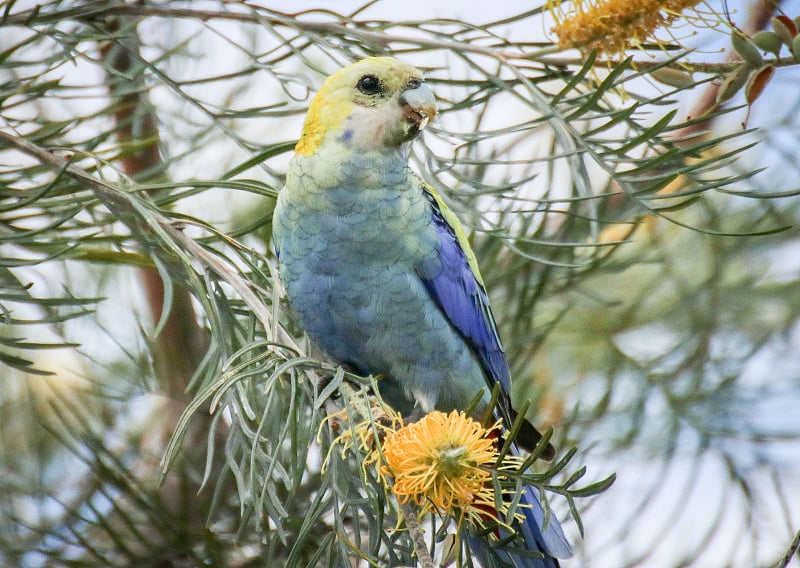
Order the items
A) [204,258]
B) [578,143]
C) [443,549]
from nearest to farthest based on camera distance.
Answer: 1. [443,549]
2. [204,258]
3. [578,143]

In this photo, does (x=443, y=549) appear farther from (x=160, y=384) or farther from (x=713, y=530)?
(x=160, y=384)

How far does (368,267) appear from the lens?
5.75 ft

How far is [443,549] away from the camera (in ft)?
3.76

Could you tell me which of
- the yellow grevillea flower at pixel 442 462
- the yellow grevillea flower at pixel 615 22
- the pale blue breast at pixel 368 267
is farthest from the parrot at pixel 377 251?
the yellow grevillea flower at pixel 442 462

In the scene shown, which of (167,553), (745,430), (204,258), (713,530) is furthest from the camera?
(745,430)

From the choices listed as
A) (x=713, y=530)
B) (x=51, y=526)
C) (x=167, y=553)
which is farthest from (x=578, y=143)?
(x=51, y=526)

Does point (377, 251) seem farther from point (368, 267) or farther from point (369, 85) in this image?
point (369, 85)

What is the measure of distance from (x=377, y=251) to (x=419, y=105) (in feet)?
0.98

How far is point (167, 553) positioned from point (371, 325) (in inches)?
23.5

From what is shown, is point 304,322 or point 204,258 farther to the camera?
point 304,322

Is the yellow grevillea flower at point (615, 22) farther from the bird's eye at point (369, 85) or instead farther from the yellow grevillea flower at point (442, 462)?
the yellow grevillea flower at point (442, 462)

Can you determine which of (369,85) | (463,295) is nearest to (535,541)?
(463,295)

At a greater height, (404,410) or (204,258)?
(204,258)

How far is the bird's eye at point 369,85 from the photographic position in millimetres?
1781
